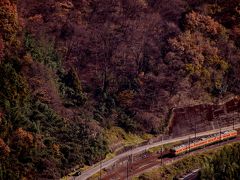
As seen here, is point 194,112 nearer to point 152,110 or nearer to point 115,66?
point 152,110

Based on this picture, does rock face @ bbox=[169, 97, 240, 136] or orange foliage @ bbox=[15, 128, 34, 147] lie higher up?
orange foliage @ bbox=[15, 128, 34, 147]

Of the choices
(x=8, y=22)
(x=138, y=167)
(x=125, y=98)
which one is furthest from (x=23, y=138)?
(x=125, y=98)

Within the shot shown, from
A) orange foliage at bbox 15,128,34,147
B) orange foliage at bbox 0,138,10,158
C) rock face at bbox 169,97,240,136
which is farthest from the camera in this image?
rock face at bbox 169,97,240,136

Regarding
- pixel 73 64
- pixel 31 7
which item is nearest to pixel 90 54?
pixel 73 64

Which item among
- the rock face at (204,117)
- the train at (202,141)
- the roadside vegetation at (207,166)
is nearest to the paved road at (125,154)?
the rock face at (204,117)

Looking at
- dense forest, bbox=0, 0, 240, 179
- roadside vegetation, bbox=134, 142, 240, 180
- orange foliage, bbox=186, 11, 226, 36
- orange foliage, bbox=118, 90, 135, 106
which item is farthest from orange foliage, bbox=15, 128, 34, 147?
orange foliage, bbox=186, 11, 226, 36

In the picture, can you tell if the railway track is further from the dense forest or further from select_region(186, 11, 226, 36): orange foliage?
select_region(186, 11, 226, 36): orange foliage
